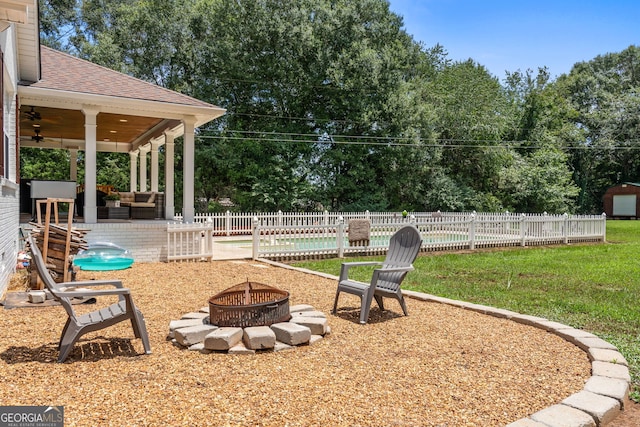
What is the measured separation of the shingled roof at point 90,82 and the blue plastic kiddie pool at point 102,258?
3.73 meters

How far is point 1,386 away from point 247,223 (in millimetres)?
16238

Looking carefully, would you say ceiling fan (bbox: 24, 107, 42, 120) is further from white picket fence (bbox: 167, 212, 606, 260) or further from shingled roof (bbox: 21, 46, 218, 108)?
white picket fence (bbox: 167, 212, 606, 260)

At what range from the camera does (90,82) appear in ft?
36.7

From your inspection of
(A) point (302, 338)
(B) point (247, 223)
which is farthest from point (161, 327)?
(B) point (247, 223)

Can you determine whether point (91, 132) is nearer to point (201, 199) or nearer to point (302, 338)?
point (302, 338)

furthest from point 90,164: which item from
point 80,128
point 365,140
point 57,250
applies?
point 365,140

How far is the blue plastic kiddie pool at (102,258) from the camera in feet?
27.9

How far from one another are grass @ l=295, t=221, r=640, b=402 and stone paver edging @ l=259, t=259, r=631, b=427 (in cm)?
14

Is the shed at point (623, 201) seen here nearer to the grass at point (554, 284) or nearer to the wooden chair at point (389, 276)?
the grass at point (554, 284)

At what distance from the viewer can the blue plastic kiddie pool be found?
8.50 meters

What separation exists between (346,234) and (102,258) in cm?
647

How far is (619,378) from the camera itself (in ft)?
11.0

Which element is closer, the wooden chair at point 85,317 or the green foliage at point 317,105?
the wooden chair at point 85,317

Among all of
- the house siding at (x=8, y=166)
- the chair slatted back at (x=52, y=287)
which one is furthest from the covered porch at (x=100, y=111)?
the chair slatted back at (x=52, y=287)
